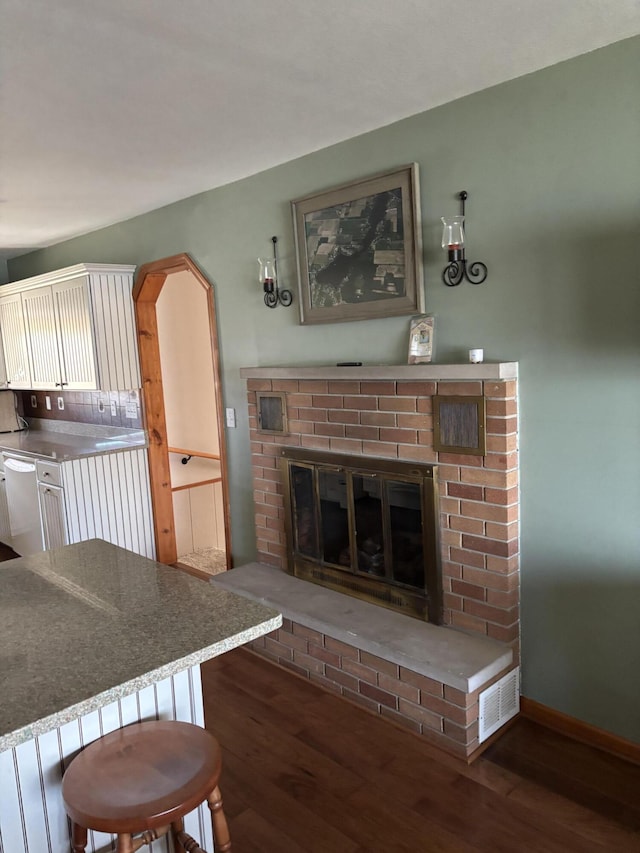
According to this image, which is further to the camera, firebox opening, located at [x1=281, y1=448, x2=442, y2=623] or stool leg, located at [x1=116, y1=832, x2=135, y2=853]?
firebox opening, located at [x1=281, y1=448, x2=442, y2=623]

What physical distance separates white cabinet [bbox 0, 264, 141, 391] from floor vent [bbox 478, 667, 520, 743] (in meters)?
3.03

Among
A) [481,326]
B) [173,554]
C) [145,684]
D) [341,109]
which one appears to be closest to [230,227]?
[341,109]

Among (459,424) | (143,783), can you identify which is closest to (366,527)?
(459,424)

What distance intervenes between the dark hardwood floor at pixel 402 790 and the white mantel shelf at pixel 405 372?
1392mm

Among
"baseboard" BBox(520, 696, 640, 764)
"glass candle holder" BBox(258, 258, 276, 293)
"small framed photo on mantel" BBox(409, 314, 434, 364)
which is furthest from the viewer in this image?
"glass candle holder" BBox(258, 258, 276, 293)

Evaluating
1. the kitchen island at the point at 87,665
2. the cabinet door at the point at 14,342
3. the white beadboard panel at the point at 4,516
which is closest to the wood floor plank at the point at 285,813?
the kitchen island at the point at 87,665

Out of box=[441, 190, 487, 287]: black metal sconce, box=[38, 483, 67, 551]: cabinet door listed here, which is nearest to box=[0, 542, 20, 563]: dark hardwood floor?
box=[38, 483, 67, 551]: cabinet door

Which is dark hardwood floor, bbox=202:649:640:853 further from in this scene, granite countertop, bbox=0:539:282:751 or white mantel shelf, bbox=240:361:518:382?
white mantel shelf, bbox=240:361:518:382

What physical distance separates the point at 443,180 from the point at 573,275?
2.21 ft

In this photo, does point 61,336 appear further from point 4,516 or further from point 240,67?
point 240,67

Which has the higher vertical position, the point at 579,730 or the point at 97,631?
the point at 97,631

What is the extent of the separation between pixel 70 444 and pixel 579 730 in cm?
367

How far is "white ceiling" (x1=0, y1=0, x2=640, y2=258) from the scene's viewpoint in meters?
1.73

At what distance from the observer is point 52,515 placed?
4.16 metres
